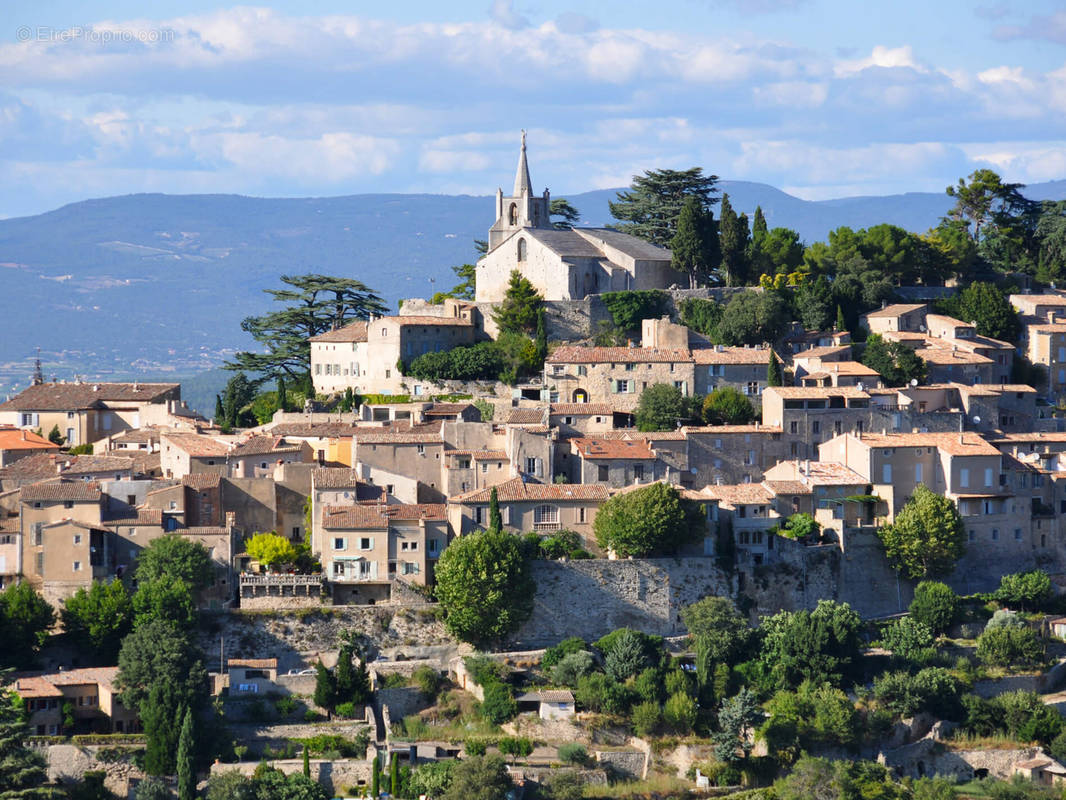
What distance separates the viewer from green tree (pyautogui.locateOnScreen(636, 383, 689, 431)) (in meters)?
61.8

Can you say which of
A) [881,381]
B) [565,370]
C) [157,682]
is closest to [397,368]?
[565,370]

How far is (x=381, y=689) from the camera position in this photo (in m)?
50.4

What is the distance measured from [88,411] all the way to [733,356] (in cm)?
2383

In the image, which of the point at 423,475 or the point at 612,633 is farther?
the point at 423,475

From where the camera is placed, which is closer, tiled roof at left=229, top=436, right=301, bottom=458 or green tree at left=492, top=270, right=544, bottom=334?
tiled roof at left=229, top=436, right=301, bottom=458

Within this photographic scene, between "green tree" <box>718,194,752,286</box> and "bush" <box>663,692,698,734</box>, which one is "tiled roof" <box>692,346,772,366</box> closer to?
"green tree" <box>718,194,752,286</box>

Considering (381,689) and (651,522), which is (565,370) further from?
(381,689)

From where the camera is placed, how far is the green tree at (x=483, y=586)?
51156 millimetres

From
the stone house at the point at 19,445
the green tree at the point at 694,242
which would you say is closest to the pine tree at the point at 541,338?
the green tree at the point at 694,242

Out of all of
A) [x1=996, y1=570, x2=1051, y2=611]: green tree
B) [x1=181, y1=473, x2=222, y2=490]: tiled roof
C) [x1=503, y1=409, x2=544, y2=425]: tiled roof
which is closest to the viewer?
[x1=181, y1=473, x2=222, y2=490]: tiled roof

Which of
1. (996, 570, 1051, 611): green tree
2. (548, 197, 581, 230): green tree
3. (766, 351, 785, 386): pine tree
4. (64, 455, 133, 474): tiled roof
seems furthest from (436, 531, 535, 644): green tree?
(548, 197, 581, 230): green tree

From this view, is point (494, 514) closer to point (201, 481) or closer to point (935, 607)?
point (201, 481)

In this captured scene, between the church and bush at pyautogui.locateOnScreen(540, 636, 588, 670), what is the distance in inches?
865

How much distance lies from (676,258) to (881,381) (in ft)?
38.5
